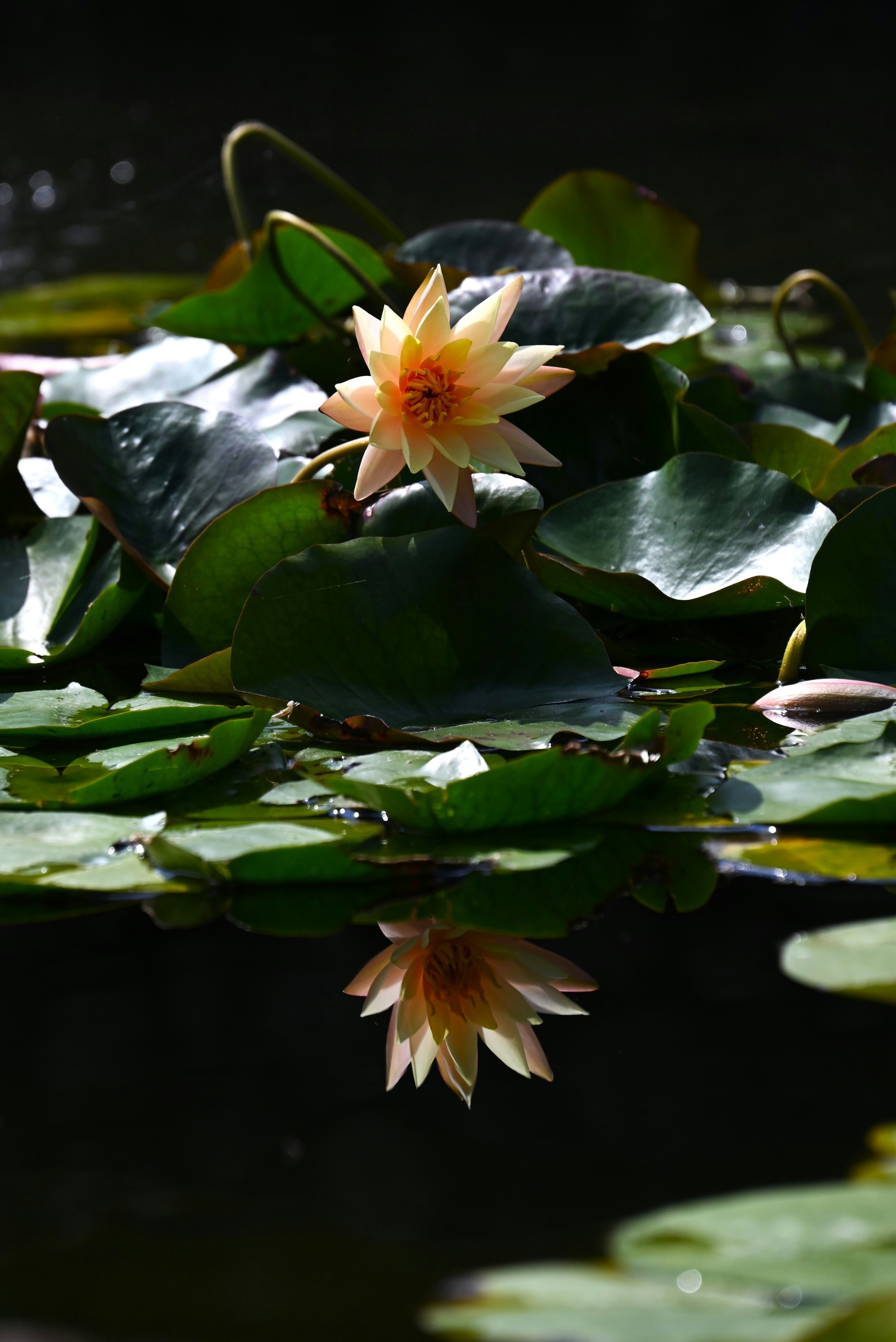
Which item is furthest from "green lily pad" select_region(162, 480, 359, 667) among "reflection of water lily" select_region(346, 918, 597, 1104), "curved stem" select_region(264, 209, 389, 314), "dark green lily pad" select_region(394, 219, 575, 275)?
"dark green lily pad" select_region(394, 219, 575, 275)

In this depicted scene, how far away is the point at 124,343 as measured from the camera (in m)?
2.63

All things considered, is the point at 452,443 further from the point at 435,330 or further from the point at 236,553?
the point at 236,553

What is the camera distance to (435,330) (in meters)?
0.75

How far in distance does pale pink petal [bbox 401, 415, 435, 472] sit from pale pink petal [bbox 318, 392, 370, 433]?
0.03 m

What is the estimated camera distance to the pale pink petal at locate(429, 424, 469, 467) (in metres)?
0.77

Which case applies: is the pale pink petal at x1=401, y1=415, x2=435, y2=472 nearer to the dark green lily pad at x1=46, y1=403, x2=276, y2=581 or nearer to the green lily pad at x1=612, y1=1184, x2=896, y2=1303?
the dark green lily pad at x1=46, y1=403, x2=276, y2=581

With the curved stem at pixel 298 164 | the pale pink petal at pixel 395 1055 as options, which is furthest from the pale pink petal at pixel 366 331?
the curved stem at pixel 298 164

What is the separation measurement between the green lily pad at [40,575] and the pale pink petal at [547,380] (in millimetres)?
413

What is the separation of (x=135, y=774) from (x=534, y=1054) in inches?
12.2

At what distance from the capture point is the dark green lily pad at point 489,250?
1290 millimetres

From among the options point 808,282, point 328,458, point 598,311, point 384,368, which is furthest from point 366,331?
point 808,282

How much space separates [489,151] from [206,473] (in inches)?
177

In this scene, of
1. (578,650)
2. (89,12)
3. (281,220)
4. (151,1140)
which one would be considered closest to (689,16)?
(89,12)

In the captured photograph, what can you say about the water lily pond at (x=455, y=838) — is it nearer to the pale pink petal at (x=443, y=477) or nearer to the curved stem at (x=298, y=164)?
the pale pink petal at (x=443, y=477)
